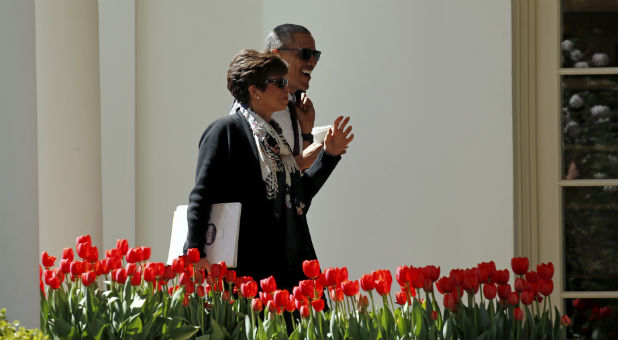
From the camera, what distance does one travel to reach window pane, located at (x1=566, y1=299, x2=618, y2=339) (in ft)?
17.4

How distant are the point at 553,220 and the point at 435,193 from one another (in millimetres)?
670

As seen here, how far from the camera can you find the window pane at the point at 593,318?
5309mm

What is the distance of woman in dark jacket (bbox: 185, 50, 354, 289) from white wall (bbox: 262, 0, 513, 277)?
5.26 feet

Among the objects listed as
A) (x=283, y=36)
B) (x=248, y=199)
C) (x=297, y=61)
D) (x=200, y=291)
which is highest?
(x=283, y=36)

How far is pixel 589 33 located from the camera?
5324mm

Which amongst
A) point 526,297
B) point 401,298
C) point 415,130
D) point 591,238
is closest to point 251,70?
point 401,298

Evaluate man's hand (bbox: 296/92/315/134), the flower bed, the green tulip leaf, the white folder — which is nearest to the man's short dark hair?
man's hand (bbox: 296/92/315/134)

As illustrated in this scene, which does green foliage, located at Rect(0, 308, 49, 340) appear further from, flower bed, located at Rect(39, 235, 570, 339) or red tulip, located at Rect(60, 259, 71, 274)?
red tulip, located at Rect(60, 259, 71, 274)

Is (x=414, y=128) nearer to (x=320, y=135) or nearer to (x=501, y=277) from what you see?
(x=320, y=135)

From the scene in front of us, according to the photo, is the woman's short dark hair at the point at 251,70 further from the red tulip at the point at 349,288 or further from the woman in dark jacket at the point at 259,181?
the red tulip at the point at 349,288

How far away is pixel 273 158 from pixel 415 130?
1.74 metres

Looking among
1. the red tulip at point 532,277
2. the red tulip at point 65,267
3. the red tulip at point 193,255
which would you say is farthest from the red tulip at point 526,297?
the red tulip at point 65,267

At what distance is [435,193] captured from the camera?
5.28m

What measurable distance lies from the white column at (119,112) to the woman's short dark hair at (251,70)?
202 cm
